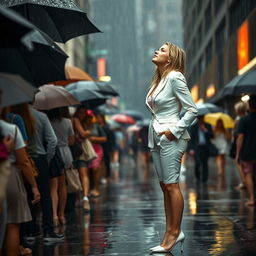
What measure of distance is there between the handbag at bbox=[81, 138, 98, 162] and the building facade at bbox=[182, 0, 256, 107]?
43.0 ft

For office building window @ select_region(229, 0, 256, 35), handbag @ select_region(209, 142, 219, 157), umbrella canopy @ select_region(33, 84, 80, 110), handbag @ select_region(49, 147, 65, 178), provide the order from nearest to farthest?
handbag @ select_region(49, 147, 65, 178) < umbrella canopy @ select_region(33, 84, 80, 110) < handbag @ select_region(209, 142, 219, 157) < office building window @ select_region(229, 0, 256, 35)

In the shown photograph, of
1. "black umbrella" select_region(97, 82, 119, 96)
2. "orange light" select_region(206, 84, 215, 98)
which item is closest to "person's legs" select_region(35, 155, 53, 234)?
"black umbrella" select_region(97, 82, 119, 96)

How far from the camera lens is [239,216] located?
11086 millimetres

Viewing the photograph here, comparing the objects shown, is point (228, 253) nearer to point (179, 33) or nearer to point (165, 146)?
point (165, 146)

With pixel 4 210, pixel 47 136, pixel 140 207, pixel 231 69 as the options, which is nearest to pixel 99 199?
pixel 140 207

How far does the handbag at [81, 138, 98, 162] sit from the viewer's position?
44.2 feet

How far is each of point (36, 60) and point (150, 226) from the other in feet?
10.2

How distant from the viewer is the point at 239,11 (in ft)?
109

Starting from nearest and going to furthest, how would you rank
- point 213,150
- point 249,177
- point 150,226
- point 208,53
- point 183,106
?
1. point 183,106
2. point 150,226
3. point 249,177
4. point 213,150
5. point 208,53

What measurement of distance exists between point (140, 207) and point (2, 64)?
26.0ft

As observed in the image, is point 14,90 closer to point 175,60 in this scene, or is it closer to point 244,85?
point 175,60

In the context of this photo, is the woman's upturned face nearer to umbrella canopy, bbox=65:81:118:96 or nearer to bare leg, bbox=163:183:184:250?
bare leg, bbox=163:183:184:250

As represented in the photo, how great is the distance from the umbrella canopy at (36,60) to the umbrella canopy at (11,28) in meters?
0.74

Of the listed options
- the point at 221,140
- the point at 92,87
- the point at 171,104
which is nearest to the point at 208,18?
the point at 221,140
